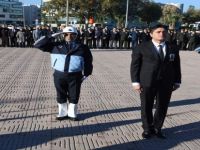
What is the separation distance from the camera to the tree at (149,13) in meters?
77.6

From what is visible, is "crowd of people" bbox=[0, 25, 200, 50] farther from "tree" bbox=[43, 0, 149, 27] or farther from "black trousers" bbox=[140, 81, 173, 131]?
"tree" bbox=[43, 0, 149, 27]

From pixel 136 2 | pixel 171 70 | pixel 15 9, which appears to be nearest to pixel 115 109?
pixel 171 70

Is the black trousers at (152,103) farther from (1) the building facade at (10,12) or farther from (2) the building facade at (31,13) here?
(1) the building facade at (10,12)

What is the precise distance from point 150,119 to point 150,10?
7668cm

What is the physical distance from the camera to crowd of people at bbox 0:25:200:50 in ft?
87.7

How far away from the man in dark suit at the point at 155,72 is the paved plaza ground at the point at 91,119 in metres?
0.49

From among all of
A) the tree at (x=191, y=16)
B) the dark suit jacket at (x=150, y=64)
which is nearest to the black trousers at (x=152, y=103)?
the dark suit jacket at (x=150, y=64)

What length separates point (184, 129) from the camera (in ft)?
24.6

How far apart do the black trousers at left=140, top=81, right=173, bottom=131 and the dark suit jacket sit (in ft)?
0.35

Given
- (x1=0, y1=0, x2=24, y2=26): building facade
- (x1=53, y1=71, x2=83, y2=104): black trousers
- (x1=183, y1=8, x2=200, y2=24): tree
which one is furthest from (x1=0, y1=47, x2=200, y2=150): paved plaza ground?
(x1=0, y1=0, x2=24, y2=26): building facade

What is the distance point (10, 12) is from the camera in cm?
13862

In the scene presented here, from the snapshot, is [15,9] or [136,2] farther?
[15,9]

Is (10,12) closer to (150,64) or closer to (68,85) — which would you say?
(68,85)

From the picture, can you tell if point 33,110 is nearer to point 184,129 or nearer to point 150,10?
point 184,129
